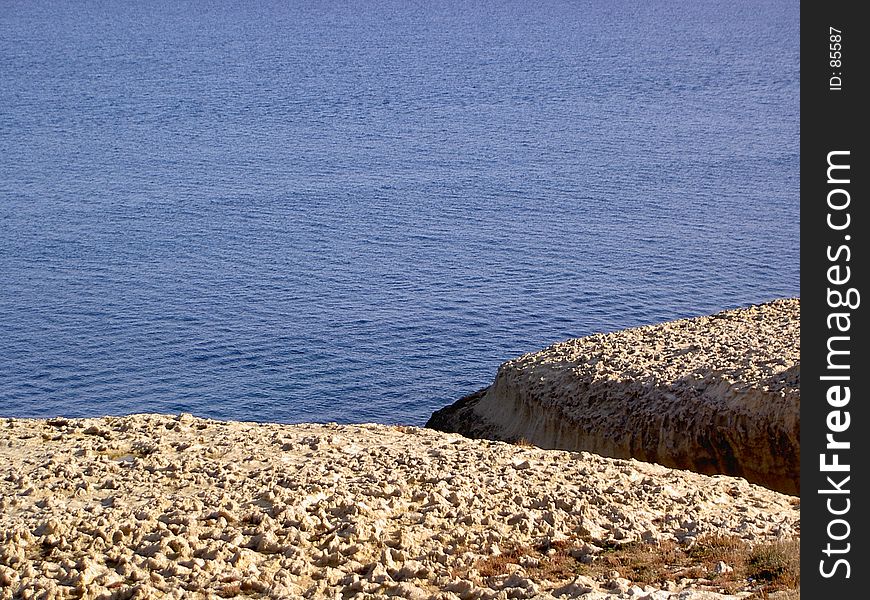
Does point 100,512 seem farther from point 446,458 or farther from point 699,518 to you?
point 699,518

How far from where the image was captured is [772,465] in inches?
1491

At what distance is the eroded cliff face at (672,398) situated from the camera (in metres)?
38.1

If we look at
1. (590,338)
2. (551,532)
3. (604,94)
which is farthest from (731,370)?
(604,94)

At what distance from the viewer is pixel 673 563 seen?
2059 centimetres

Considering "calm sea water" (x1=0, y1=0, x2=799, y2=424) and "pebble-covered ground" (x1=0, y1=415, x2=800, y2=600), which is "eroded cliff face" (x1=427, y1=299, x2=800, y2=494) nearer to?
"pebble-covered ground" (x1=0, y1=415, x2=800, y2=600)

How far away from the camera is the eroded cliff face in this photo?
3809 centimetres

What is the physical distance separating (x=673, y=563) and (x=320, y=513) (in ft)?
23.2

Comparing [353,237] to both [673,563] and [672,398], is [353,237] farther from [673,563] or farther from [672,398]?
[673,563]
